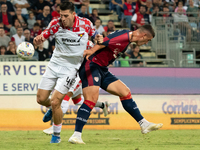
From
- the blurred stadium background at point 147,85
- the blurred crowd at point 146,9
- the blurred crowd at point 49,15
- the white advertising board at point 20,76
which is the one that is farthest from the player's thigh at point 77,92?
the blurred crowd at point 146,9

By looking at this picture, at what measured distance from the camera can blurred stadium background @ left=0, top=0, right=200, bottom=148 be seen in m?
9.18

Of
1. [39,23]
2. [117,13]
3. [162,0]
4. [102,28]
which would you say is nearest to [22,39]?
[39,23]

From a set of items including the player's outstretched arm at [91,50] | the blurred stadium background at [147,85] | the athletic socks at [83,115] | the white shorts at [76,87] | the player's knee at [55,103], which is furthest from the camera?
the blurred stadium background at [147,85]

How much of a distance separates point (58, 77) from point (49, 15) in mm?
7188

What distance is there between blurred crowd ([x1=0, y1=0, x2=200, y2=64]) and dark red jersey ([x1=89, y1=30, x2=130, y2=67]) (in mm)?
5518

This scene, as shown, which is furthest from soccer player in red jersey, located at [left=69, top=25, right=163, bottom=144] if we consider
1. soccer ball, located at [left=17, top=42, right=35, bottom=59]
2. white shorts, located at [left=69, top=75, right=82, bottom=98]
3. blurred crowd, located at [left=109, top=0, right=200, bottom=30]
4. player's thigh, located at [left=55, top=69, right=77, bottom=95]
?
blurred crowd, located at [left=109, top=0, right=200, bottom=30]

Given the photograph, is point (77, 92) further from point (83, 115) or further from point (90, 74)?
point (83, 115)

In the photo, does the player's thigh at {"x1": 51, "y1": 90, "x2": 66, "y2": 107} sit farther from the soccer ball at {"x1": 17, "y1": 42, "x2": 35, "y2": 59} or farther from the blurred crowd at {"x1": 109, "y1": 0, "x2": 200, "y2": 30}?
the blurred crowd at {"x1": 109, "y1": 0, "x2": 200, "y2": 30}

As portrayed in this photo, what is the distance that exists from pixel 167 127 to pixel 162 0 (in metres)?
7.89

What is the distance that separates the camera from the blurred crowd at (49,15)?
39.2 feet

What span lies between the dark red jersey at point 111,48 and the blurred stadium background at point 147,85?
10.5 ft

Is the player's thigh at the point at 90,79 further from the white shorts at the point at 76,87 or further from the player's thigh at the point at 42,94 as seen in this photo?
the white shorts at the point at 76,87

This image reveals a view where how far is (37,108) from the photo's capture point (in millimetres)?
9180

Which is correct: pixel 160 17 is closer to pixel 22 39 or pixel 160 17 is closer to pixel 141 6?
pixel 141 6
